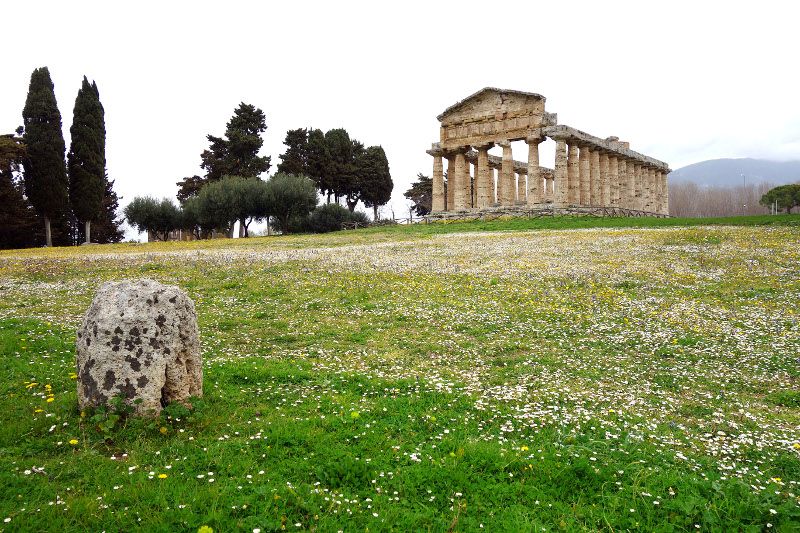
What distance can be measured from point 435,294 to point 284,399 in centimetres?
997

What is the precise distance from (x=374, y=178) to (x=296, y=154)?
14.0 meters

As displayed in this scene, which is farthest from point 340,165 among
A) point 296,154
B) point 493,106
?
point 493,106

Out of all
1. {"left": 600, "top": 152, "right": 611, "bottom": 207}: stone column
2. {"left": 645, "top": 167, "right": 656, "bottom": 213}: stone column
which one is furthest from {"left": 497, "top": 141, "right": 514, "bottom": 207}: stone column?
{"left": 645, "top": 167, "right": 656, "bottom": 213}: stone column

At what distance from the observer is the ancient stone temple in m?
56.9

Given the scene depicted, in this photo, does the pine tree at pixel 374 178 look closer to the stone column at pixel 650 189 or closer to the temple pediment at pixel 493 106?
the temple pediment at pixel 493 106

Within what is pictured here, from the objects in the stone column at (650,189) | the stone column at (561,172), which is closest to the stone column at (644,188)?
the stone column at (650,189)

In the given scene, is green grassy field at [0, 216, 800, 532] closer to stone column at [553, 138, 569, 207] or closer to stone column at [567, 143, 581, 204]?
stone column at [553, 138, 569, 207]

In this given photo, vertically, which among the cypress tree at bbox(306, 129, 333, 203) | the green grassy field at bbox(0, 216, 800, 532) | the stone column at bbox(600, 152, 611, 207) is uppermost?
the cypress tree at bbox(306, 129, 333, 203)

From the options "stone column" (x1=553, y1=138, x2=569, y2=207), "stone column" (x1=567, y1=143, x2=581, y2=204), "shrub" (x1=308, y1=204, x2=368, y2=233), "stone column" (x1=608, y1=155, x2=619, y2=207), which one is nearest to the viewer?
"stone column" (x1=553, y1=138, x2=569, y2=207)

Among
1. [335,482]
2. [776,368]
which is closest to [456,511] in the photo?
[335,482]

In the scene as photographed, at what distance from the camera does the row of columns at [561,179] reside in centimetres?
5784

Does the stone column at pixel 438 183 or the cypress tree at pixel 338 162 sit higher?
the cypress tree at pixel 338 162

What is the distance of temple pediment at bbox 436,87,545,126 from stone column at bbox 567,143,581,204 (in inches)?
231

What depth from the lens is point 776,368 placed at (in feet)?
32.8
